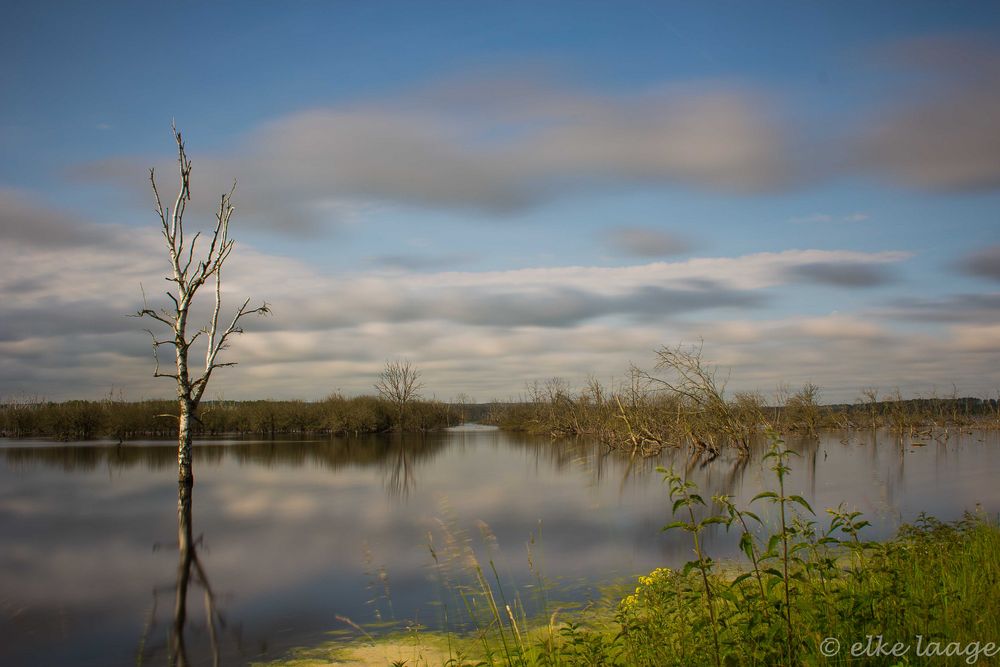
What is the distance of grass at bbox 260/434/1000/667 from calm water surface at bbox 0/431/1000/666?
86cm

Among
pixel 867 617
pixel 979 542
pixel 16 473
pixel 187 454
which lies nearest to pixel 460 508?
pixel 187 454

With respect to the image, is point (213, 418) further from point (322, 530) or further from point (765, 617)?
point (765, 617)

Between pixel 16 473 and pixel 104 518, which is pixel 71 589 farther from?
pixel 16 473

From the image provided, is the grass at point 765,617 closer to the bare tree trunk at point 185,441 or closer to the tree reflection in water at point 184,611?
the tree reflection in water at point 184,611

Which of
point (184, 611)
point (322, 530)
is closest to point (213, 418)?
point (322, 530)

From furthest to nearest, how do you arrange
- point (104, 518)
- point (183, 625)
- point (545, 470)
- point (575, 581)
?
point (545, 470) → point (104, 518) → point (575, 581) → point (183, 625)

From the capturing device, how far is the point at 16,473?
2102 centimetres

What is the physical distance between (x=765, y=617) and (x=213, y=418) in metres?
47.1

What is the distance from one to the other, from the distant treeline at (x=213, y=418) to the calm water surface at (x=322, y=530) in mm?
14698

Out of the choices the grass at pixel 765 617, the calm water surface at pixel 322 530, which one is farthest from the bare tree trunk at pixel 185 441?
the grass at pixel 765 617

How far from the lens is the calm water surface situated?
709 cm

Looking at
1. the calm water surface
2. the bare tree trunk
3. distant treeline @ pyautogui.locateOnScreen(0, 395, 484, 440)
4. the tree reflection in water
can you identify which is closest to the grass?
the calm water surface

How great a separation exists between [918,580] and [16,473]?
24262 millimetres

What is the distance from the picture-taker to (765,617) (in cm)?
366
